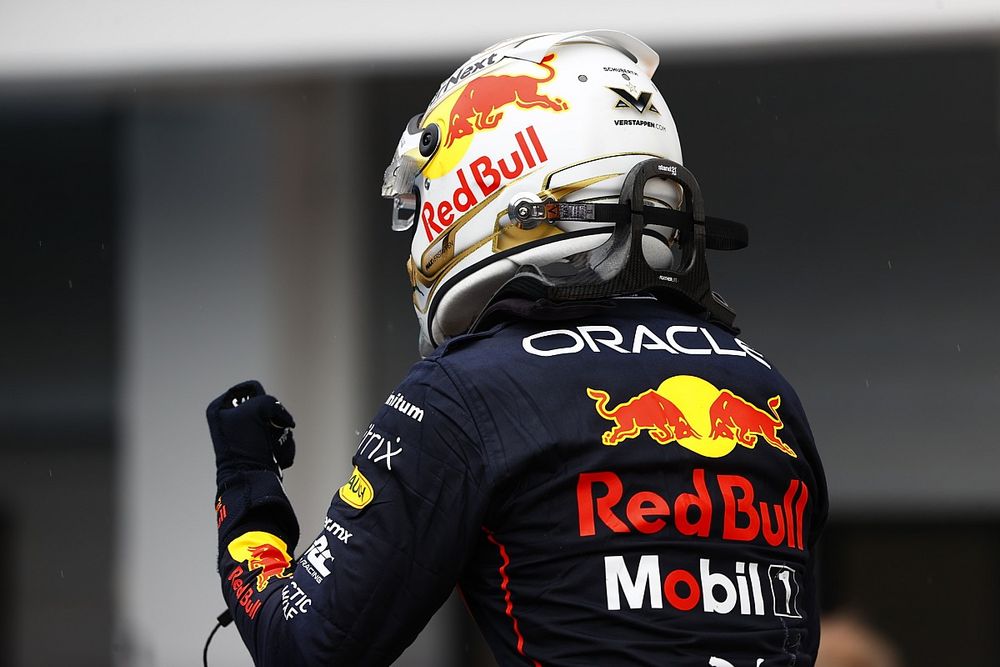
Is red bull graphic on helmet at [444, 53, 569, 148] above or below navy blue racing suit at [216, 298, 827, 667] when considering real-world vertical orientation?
above

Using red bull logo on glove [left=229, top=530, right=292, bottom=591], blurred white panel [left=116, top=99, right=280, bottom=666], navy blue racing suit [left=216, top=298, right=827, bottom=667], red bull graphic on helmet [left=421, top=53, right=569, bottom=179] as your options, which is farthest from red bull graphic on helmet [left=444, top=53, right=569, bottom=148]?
blurred white panel [left=116, top=99, right=280, bottom=666]

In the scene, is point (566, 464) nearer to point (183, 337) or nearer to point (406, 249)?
point (183, 337)

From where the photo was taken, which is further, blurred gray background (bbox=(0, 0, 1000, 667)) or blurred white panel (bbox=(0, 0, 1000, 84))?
blurred gray background (bbox=(0, 0, 1000, 667))

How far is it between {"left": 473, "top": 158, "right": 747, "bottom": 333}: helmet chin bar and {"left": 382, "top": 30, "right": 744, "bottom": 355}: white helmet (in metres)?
0.01

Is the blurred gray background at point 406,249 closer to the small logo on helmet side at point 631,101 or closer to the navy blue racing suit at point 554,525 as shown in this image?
the small logo on helmet side at point 631,101

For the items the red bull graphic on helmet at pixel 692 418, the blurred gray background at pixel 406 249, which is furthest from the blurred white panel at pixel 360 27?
the red bull graphic on helmet at pixel 692 418

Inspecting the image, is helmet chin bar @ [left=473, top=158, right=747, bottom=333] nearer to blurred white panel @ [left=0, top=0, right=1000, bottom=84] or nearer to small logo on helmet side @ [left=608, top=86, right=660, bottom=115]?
small logo on helmet side @ [left=608, top=86, right=660, bottom=115]

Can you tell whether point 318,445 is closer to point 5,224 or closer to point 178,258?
point 178,258

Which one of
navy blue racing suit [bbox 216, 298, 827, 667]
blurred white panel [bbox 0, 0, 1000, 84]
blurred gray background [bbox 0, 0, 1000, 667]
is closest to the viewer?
navy blue racing suit [bbox 216, 298, 827, 667]

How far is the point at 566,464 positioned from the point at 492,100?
0.54 m

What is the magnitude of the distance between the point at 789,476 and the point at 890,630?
4836 millimetres

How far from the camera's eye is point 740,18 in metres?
4.57

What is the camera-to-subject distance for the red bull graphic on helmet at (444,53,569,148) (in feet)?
5.41

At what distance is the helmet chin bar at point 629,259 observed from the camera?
149cm
